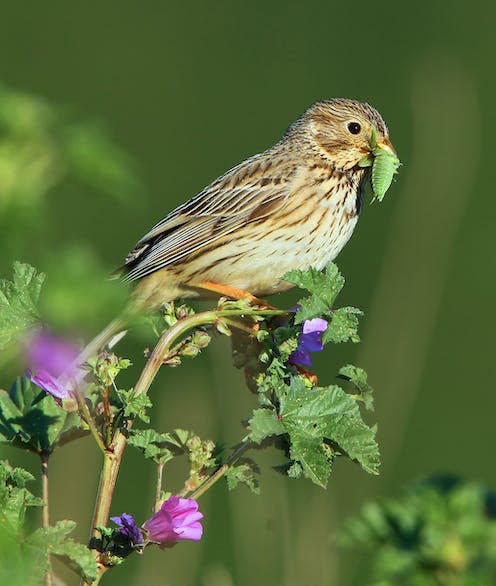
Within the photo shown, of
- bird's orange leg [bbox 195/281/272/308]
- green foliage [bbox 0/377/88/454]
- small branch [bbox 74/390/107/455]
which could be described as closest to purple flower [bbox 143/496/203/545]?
small branch [bbox 74/390/107/455]

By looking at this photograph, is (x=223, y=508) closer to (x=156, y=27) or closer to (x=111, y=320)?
(x=111, y=320)

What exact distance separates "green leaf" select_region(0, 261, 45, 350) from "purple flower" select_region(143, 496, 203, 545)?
43 centimetres

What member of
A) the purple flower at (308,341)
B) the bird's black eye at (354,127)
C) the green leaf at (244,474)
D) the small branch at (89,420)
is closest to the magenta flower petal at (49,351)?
the small branch at (89,420)

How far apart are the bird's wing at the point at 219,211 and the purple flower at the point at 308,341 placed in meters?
1.89

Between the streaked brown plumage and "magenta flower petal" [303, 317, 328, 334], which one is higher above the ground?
the streaked brown plumage

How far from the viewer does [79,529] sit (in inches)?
189

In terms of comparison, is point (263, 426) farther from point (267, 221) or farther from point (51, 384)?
point (267, 221)

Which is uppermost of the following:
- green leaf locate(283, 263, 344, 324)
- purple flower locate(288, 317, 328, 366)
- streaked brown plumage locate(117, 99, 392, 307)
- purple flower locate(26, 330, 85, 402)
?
streaked brown plumage locate(117, 99, 392, 307)

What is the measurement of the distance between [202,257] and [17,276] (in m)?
2.83

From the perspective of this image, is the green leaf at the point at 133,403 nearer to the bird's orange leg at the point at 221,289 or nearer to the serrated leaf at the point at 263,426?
the serrated leaf at the point at 263,426

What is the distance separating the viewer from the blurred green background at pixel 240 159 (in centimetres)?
356

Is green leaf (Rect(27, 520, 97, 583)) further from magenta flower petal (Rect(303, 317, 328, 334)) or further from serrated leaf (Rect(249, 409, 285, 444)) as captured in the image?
magenta flower petal (Rect(303, 317, 328, 334))

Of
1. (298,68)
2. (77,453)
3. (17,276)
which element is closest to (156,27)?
(298,68)

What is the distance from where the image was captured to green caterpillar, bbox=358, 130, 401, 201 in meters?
4.94
